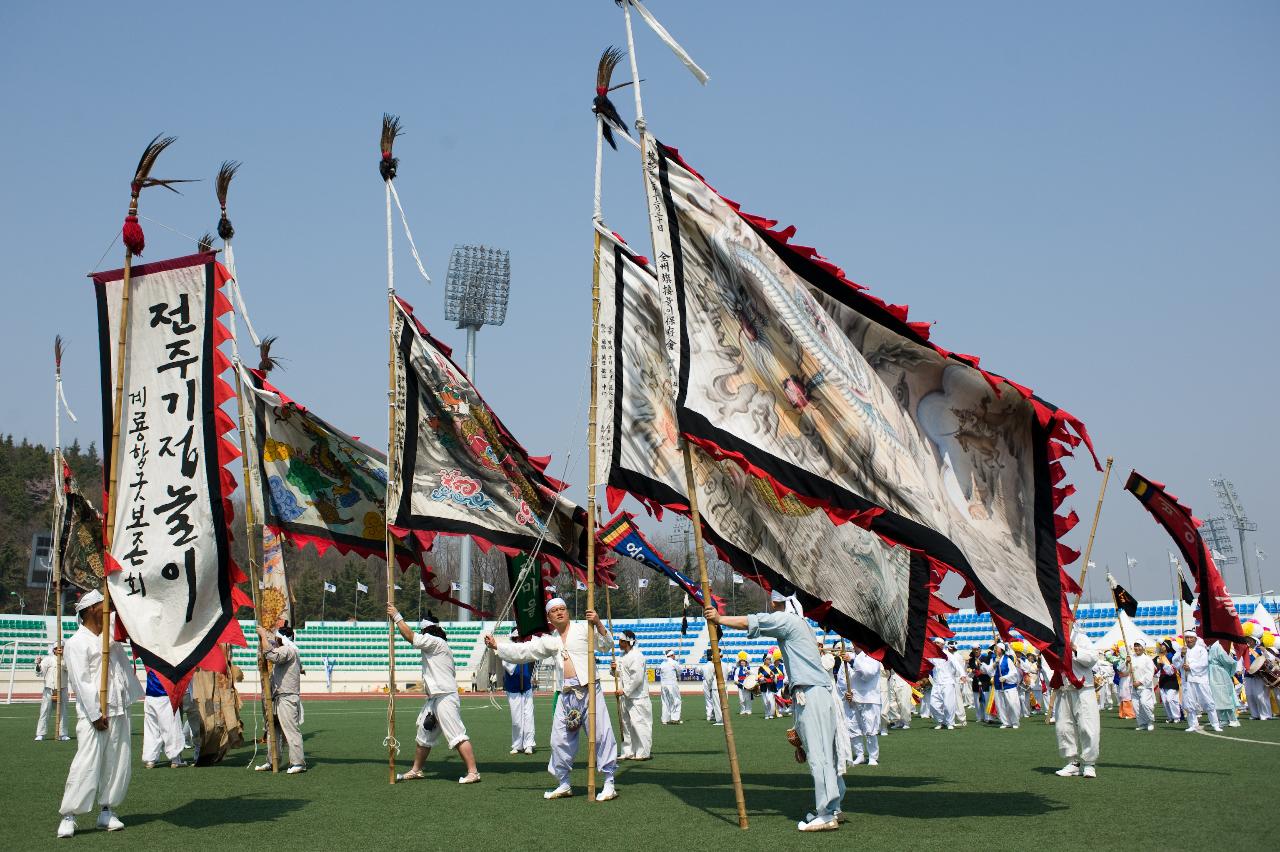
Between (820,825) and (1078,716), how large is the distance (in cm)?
477

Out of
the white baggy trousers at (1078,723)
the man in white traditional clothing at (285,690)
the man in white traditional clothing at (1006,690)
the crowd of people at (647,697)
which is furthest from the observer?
the man in white traditional clothing at (1006,690)

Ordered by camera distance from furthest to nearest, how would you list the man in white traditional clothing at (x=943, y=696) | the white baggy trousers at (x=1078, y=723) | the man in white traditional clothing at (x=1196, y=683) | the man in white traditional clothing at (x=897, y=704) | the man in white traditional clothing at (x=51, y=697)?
the man in white traditional clothing at (x=897, y=704), the man in white traditional clothing at (x=943, y=696), the man in white traditional clothing at (x=1196, y=683), the man in white traditional clothing at (x=51, y=697), the white baggy trousers at (x=1078, y=723)

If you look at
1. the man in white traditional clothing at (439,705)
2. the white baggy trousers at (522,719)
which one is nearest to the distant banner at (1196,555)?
the man in white traditional clothing at (439,705)

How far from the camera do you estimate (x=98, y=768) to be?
8906 millimetres

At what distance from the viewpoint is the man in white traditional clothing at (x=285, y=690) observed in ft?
43.3

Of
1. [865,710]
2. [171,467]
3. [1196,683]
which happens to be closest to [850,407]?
[171,467]

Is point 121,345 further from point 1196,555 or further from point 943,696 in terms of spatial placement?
point 943,696

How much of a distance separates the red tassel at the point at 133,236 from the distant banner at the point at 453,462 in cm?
354

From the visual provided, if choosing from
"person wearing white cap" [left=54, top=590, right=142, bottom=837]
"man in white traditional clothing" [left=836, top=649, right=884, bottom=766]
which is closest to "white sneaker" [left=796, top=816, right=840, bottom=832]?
"man in white traditional clothing" [left=836, top=649, right=884, bottom=766]

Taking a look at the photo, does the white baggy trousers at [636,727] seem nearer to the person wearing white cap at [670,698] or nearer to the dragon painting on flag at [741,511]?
the dragon painting on flag at [741,511]

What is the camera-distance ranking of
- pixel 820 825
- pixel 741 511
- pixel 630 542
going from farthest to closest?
pixel 630 542 → pixel 741 511 → pixel 820 825

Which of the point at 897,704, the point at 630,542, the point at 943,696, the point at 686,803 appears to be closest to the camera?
the point at 686,803

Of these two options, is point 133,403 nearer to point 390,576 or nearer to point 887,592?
point 390,576

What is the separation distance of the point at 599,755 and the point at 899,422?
4.41 metres
